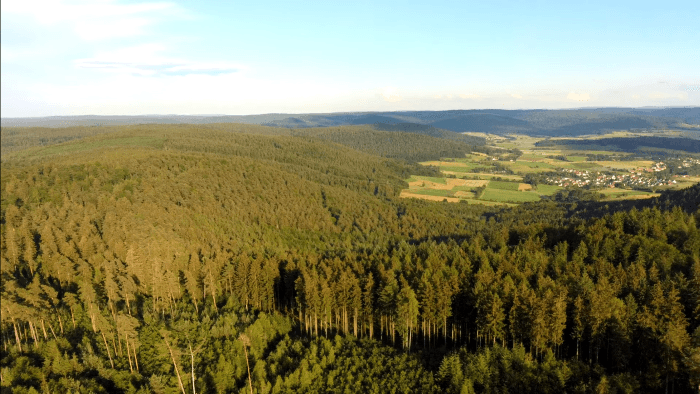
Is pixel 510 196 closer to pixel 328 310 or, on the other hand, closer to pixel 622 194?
pixel 622 194

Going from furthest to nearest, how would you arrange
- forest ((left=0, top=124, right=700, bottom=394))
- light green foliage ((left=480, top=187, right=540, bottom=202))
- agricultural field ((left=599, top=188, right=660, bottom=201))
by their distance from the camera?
light green foliage ((left=480, top=187, right=540, bottom=202))
agricultural field ((left=599, top=188, right=660, bottom=201))
forest ((left=0, top=124, right=700, bottom=394))

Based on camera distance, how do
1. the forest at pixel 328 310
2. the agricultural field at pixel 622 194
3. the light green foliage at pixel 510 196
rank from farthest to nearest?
the light green foliage at pixel 510 196
the agricultural field at pixel 622 194
the forest at pixel 328 310

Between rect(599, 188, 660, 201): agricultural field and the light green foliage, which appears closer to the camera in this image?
rect(599, 188, 660, 201): agricultural field

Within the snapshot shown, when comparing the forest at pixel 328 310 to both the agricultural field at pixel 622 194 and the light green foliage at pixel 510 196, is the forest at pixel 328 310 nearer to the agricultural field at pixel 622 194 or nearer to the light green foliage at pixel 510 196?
the agricultural field at pixel 622 194

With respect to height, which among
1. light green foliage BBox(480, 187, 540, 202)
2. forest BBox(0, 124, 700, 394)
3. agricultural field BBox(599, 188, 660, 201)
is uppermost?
forest BBox(0, 124, 700, 394)

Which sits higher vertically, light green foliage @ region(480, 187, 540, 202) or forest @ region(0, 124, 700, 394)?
forest @ region(0, 124, 700, 394)

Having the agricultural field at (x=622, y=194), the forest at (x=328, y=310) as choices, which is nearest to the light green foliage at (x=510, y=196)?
the agricultural field at (x=622, y=194)

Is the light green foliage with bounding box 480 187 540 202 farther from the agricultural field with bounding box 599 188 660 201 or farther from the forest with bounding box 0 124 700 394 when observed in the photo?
the forest with bounding box 0 124 700 394

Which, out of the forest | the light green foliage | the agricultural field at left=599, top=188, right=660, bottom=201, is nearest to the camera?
the forest

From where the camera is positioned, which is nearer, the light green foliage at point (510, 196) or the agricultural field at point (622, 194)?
the agricultural field at point (622, 194)

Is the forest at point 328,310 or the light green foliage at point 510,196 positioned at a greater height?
the forest at point 328,310

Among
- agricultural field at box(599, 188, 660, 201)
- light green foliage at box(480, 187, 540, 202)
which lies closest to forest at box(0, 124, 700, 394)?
agricultural field at box(599, 188, 660, 201)

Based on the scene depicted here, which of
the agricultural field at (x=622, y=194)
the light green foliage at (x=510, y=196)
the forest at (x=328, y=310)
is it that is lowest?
the light green foliage at (x=510, y=196)
